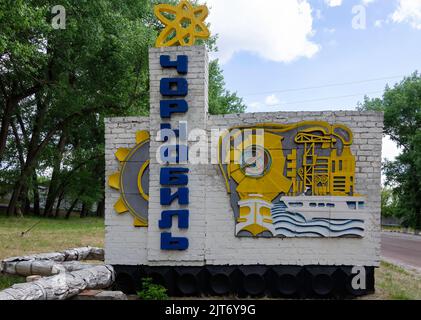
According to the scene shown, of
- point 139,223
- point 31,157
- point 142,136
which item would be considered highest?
point 31,157

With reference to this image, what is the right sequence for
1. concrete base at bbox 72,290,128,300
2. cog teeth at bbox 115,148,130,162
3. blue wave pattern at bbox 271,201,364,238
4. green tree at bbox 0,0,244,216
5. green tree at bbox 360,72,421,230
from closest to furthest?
concrete base at bbox 72,290,128,300
blue wave pattern at bbox 271,201,364,238
cog teeth at bbox 115,148,130,162
green tree at bbox 0,0,244,216
green tree at bbox 360,72,421,230

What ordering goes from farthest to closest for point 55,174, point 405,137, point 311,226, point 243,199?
point 405,137 → point 55,174 → point 243,199 → point 311,226

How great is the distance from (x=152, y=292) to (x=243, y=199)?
202 centimetres

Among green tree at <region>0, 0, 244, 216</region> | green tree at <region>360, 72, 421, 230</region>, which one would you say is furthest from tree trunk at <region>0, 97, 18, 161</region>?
green tree at <region>360, 72, 421, 230</region>

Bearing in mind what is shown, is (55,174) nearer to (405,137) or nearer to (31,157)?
(31,157)

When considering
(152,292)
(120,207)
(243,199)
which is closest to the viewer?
(152,292)

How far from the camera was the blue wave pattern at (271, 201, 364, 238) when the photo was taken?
303 inches

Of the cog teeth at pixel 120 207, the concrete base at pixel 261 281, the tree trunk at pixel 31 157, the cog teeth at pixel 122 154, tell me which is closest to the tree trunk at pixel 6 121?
the tree trunk at pixel 31 157

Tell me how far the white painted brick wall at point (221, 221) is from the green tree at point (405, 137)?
32.5 meters

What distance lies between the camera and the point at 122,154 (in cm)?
830

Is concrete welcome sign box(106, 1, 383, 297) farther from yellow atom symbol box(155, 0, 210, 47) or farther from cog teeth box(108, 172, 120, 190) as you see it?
cog teeth box(108, 172, 120, 190)

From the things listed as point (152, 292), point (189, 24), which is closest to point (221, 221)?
point (152, 292)

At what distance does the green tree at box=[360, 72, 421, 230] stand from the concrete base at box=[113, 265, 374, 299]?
108ft
